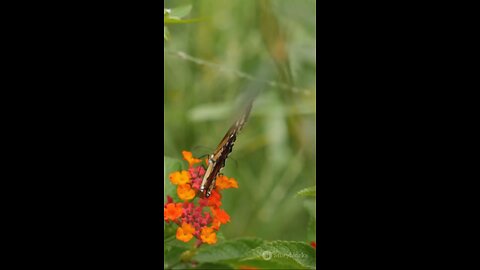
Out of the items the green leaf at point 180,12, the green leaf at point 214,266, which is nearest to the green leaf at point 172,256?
the green leaf at point 214,266

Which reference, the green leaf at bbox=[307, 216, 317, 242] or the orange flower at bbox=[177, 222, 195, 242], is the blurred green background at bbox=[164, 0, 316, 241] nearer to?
the green leaf at bbox=[307, 216, 317, 242]

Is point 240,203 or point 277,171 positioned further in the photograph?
point 277,171

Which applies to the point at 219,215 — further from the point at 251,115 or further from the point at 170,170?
the point at 251,115

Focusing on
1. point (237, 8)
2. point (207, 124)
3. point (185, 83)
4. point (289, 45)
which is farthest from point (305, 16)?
point (207, 124)

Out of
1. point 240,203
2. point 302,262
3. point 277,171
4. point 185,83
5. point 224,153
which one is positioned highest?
point 185,83

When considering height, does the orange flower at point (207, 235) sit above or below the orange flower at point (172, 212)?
below

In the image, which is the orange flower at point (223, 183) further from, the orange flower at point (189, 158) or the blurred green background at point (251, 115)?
the blurred green background at point (251, 115)

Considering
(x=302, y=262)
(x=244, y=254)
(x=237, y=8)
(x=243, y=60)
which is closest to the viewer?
(x=302, y=262)
